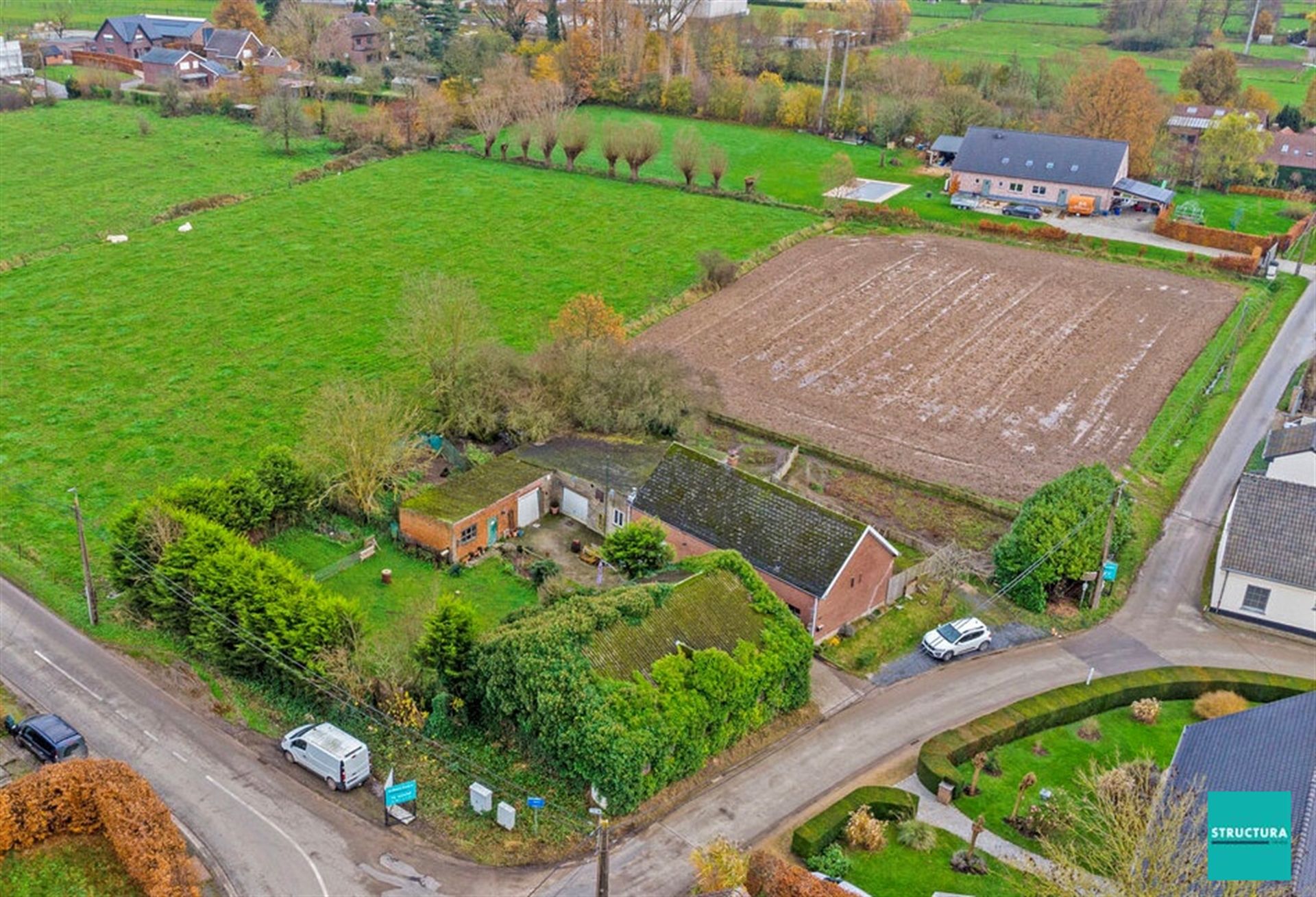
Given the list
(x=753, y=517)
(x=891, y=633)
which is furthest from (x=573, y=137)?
(x=891, y=633)

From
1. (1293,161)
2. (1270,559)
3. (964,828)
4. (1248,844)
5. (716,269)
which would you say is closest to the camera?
(1248,844)

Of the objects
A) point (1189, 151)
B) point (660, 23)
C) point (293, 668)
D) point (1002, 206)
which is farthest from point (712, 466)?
point (660, 23)

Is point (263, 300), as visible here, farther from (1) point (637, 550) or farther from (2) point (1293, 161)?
(2) point (1293, 161)

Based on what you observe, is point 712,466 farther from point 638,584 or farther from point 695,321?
point 695,321

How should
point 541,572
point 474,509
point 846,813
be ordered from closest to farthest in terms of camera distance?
point 846,813 < point 541,572 < point 474,509

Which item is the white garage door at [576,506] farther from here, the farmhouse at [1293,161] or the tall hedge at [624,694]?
the farmhouse at [1293,161]

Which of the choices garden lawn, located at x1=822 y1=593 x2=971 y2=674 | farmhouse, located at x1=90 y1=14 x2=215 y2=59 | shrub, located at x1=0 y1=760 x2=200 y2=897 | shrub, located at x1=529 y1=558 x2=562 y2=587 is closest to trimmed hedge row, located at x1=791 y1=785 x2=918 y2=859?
garden lawn, located at x1=822 y1=593 x2=971 y2=674
